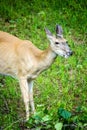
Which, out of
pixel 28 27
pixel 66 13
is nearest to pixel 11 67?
pixel 28 27

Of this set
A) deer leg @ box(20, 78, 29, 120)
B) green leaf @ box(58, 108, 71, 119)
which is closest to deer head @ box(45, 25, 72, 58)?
deer leg @ box(20, 78, 29, 120)

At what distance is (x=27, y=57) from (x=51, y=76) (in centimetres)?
153

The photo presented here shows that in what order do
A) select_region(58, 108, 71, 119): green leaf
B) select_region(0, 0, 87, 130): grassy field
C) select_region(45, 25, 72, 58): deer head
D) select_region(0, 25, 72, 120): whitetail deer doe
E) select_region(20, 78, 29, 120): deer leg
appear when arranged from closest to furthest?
select_region(58, 108, 71, 119): green leaf < select_region(0, 0, 87, 130): grassy field < select_region(45, 25, 72, 58): deer head < select_region(0, 25, 72, 120): whitetail deer doe < select_region(20, 78, 29, 120): deer leg

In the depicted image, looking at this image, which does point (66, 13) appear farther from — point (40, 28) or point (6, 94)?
point (6, 94)

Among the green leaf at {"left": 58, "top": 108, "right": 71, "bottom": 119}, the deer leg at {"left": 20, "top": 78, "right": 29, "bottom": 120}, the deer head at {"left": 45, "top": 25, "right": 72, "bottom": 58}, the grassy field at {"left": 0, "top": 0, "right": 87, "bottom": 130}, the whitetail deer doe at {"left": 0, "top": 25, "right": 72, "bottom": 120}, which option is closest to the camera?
the green leaf at {"left": 58, "top": 108, "right": 71, "bottom": 119}

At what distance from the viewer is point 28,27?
1265 cm

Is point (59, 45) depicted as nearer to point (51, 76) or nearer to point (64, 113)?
point (51, 76)

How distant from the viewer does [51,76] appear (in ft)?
34.4

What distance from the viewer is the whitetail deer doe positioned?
892cm

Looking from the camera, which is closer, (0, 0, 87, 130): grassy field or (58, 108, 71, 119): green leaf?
(58, 108, 71, 119): green leaf

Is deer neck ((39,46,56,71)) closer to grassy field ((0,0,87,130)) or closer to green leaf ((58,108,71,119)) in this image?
grassy field ((0,0,87,130))

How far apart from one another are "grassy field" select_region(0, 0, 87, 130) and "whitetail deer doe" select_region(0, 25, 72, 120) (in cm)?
42

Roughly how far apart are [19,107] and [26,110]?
1.30 ft

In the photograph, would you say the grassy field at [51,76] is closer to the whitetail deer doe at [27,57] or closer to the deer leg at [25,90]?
the deer leg at [25,90]
